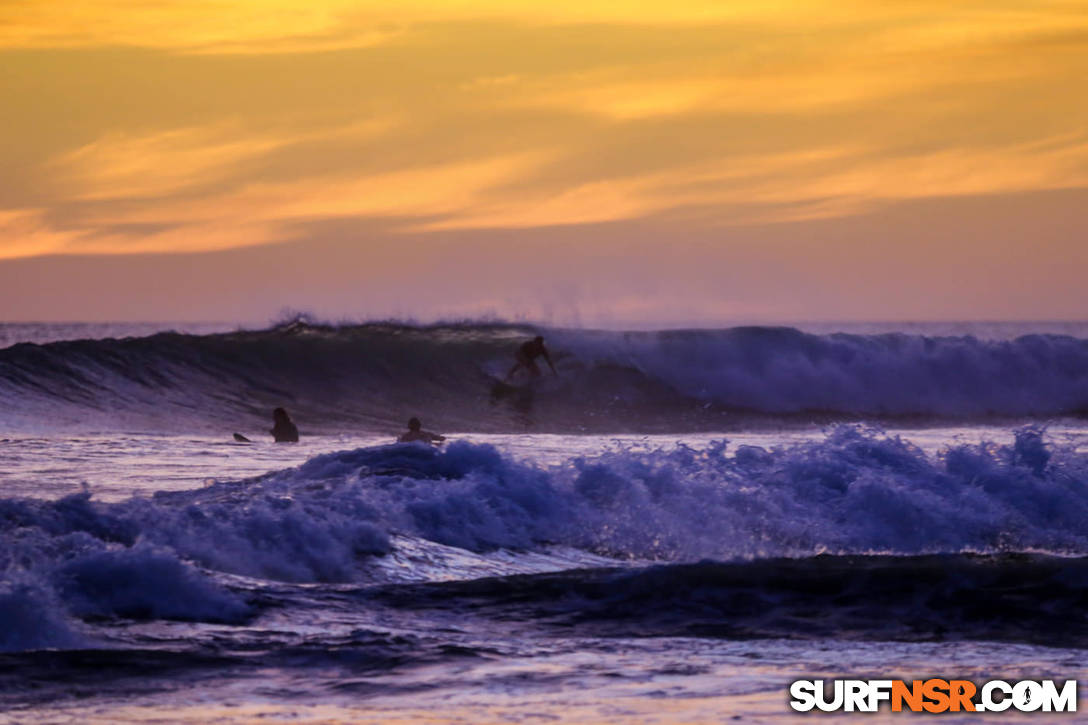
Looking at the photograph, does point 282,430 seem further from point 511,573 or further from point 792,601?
point 792,601

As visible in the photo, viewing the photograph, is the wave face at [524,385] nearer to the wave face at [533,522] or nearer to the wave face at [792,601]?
the wave face at [533,522]

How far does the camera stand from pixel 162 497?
1192 cm

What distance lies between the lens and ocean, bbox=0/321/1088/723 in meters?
6.98

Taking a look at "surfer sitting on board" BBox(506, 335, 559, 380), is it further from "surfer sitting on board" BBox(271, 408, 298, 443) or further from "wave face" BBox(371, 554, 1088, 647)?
"wave face" BBox(371, 554, 1088, 647)

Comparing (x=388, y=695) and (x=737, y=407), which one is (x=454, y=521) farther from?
(x=737, y=407)

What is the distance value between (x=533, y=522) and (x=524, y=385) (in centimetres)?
1767

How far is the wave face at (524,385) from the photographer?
974 inches

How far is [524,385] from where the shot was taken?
97.5ft

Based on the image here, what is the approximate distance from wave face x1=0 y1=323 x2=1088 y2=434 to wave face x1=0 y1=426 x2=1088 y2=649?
33.4ft

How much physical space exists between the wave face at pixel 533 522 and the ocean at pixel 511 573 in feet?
0.09

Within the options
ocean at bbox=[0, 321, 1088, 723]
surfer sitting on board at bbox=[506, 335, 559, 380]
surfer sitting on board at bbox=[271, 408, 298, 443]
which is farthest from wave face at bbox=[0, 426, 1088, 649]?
surfer sitting on board at bbox=[506, 335, 559, 380]

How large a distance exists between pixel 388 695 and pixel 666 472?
21.4ft

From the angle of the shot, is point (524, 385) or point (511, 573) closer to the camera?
point (511, 573)

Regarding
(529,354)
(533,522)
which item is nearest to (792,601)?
(533,522)
